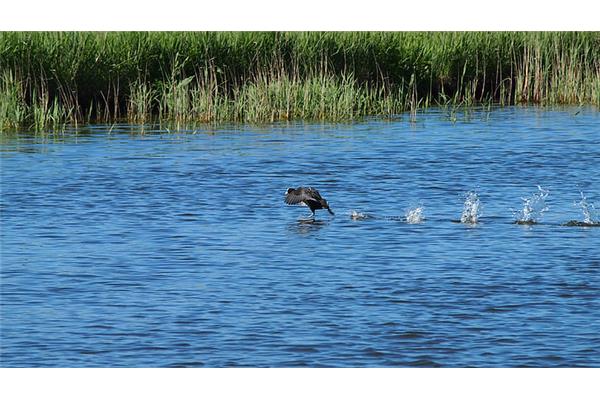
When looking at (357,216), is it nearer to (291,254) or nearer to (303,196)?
(303,196)

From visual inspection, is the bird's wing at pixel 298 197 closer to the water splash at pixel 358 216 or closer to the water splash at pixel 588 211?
the water splash at pixel 358 216

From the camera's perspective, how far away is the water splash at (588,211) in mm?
12381

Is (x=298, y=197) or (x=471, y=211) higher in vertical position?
(x=298, y=197)

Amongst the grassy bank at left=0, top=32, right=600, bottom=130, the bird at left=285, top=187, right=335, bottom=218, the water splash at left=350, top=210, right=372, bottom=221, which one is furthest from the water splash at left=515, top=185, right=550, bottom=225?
the grassy bank at left=0, top=32, right=600, bottom=130

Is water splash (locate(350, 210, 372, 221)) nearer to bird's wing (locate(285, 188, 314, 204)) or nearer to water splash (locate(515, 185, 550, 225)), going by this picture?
bird's wing (locate(285, 188, 314, 204))

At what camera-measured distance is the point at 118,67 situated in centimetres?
2000

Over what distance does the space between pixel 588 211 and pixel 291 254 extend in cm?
377

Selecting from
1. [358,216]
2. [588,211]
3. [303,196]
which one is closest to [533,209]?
[588,211]

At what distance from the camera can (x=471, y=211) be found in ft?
41.7

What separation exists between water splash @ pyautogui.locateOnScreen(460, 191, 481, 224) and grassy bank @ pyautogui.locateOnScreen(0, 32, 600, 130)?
754cm

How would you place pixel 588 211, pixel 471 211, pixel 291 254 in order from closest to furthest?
pixel 291 254
pixel 471 211
pixel 588 211

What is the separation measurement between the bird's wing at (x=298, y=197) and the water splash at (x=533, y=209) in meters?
2.23

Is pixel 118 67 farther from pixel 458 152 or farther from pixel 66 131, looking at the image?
pixel 458 152

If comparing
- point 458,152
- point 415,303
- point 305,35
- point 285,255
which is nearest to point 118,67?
point 305,35
